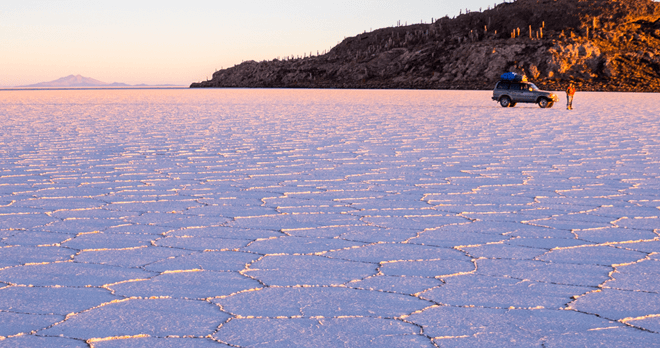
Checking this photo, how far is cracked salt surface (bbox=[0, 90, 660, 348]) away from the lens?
3047mm

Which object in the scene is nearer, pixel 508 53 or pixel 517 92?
pixel 517 92

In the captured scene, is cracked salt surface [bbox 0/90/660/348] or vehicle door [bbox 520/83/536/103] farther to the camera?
vehicle door [bbox 520/83/536/103]

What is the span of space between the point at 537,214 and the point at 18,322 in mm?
4038

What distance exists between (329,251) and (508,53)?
103 meters

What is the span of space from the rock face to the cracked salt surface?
7654 centimetres

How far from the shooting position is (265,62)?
16638cm

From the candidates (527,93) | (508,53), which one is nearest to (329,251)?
(527,93)

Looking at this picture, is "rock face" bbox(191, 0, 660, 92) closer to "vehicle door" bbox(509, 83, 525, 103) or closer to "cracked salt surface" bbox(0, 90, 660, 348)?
"vehicle door" bbox(509, 83, 525, 103)

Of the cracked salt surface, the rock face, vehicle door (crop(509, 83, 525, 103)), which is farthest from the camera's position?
the rock face

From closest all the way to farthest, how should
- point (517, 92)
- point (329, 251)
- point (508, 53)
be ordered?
point (329, 251) < point (517, 92) < point (508, 53)

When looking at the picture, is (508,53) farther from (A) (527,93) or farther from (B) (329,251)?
(B) (329,251)

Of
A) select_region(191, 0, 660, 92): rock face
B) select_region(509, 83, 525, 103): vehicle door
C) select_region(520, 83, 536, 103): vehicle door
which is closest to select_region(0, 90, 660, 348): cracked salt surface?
select_region(520, 83, 536, 103): vehicle door

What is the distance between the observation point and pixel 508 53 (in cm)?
10312

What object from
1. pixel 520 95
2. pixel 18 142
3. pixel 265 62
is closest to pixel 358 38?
pixel 265 62
